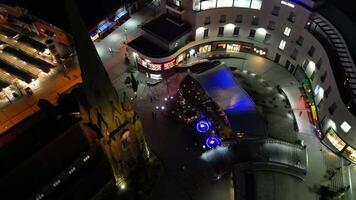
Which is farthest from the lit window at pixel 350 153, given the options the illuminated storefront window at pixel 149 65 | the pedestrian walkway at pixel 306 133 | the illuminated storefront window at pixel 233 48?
the illuminated storefront window at pixel 149 65

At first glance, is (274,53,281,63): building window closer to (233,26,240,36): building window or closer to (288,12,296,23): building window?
(288,12,296,23): building window

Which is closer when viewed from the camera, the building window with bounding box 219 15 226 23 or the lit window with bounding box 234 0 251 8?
the lit window with bounding box 234 0 251 8

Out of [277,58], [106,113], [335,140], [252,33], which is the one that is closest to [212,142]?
[335,140]

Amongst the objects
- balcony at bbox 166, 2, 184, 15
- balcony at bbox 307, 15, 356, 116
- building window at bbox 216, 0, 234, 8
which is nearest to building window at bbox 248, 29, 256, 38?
building window at bbox 216, 0, 234, 8

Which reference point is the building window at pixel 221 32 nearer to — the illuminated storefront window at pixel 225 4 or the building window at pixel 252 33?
the illuminated storefront window at pixel 225 4

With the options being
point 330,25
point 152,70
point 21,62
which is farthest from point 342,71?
point 21,62


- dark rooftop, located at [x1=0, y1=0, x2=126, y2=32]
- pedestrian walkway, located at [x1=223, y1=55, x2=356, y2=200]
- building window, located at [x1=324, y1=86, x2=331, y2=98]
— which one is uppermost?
dark rooftop, located at [x1=0, y1=0, x2=126, y2=32]

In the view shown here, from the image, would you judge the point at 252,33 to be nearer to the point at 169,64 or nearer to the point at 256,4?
the point at 256,4
